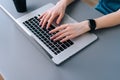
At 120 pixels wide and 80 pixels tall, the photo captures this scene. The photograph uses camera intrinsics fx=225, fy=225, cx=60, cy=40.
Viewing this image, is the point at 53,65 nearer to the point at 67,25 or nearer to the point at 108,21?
the point at 67,25

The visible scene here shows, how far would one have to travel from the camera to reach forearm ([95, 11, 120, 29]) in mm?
942

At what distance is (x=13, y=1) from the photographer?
39.0 inches

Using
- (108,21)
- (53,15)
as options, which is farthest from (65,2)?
(108,21)

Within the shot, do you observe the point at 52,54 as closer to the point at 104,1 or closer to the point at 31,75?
the point at 31,75

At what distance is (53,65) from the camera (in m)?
0.82

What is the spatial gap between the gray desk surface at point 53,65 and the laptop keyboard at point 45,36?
4 cm

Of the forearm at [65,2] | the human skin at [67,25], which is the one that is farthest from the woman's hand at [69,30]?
the forearm at [65,2]

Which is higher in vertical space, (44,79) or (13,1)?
(13,1)

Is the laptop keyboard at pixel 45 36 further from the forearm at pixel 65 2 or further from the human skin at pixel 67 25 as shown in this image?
the forearm at pixel 65 2

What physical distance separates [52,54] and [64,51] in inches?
1.9

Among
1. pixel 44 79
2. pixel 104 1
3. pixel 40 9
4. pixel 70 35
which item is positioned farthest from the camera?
pixel 104 1

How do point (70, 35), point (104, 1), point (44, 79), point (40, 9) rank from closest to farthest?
point (44, 79) → point (70, 35) → point (40, 9) → point (104, 1)

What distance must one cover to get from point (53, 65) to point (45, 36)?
0.44 feet

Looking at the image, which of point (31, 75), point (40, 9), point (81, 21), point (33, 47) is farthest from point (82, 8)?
point (31, 75)
